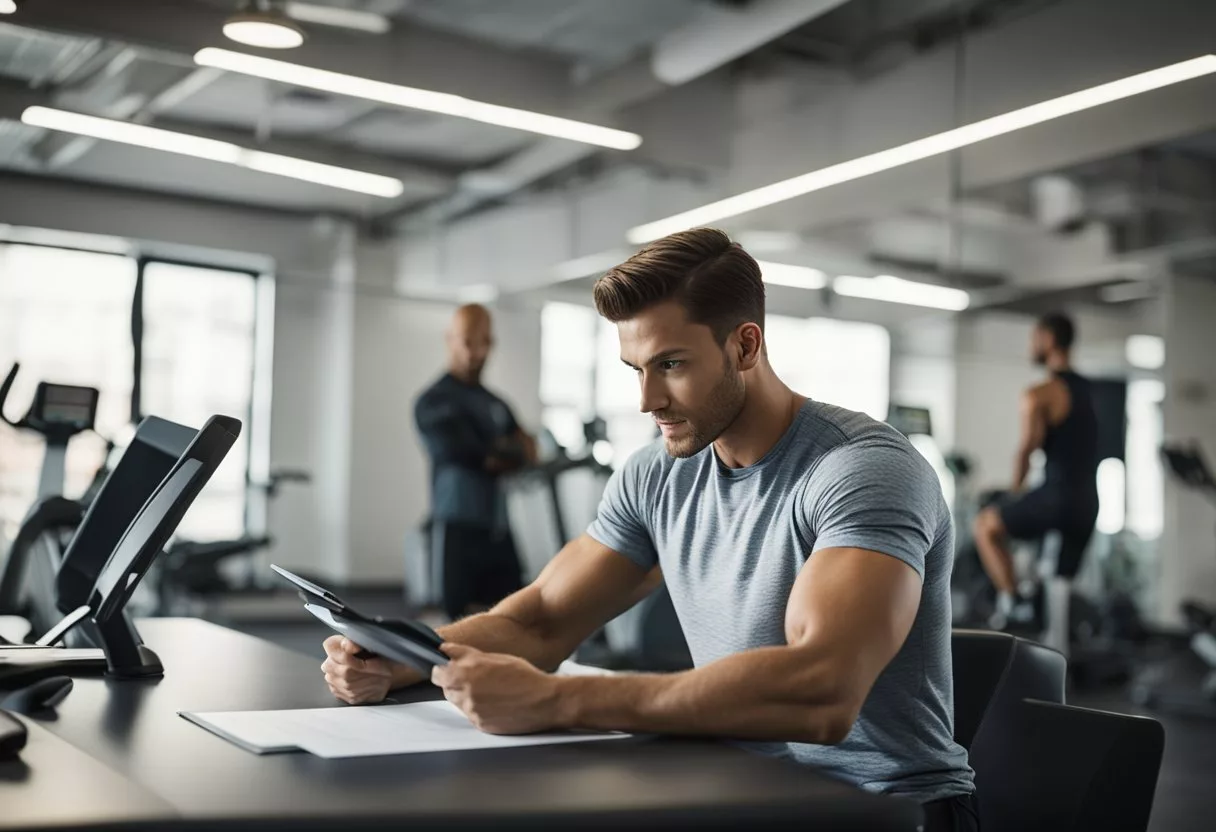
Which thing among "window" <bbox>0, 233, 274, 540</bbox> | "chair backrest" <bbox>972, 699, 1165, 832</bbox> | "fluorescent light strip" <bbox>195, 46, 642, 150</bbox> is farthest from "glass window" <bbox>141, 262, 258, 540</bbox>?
"chair backrest" <bbox>972, 699, 1165, 832</bbox>

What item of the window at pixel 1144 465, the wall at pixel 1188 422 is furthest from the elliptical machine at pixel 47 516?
the window at pixel 1144 465

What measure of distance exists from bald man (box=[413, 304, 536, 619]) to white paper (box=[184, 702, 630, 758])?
3.50 m

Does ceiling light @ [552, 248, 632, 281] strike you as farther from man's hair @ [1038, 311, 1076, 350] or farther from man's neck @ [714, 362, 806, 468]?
man's neck @ [714, 362, 806, 468]

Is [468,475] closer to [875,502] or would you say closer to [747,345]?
[747,345]

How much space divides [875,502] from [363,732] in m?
0.55

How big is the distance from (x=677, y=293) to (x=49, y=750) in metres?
0.78

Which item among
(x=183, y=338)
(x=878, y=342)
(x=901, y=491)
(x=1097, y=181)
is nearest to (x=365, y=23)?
(x=183, y=338)

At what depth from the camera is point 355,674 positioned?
1335 mm

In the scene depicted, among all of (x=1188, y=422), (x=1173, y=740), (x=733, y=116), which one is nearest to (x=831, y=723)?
(x=1173, y=740)

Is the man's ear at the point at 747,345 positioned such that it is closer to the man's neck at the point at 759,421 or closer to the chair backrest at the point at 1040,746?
the man's neck at the point at 759,421

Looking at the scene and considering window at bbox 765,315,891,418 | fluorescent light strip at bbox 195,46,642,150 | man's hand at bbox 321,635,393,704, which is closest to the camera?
man's hand at bbox 321,635,393,704

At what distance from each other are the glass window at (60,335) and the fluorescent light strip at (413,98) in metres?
1.23

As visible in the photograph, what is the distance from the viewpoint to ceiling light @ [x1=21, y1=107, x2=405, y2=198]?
577 cm

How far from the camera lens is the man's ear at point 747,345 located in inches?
56.8
